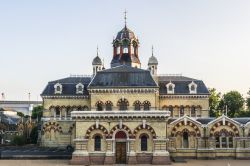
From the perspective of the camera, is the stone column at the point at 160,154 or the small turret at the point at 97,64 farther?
the small turret at the point at 97,64

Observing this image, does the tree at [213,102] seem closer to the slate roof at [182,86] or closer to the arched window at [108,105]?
the slate roof at [182,86]

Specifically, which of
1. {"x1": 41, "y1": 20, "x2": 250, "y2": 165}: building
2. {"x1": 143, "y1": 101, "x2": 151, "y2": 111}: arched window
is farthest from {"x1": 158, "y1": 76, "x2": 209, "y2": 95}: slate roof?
{"x1": 143, "y1": 101, "x2": 151, "y2": 111}: arched window

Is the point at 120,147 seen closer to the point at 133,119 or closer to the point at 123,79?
the point at 133,119

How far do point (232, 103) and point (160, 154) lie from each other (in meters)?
49.8

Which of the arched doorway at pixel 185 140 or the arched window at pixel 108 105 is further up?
the arched window at pixel 108 105

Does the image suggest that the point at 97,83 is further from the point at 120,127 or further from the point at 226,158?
the point at 226,158

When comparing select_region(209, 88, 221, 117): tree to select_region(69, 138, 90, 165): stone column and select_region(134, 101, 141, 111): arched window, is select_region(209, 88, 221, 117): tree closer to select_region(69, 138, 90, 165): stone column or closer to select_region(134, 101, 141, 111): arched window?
select_region(134, 101, 141, 111): arched window

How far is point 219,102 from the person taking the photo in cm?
8938

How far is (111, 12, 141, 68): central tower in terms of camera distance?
2596 inches

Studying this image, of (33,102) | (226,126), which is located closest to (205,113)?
(226,126)

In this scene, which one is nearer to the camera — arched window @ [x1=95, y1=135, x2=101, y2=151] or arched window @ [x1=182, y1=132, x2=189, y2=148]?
arched window @ [x1=95, y1=135, x2=101, y2=151]

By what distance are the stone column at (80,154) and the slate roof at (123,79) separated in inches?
476

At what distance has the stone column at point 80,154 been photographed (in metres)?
43.7

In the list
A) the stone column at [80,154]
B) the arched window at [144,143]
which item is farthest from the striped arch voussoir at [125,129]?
the stone column at [80,154]
